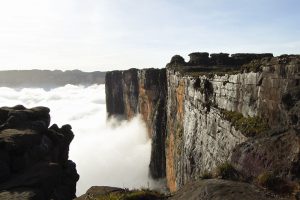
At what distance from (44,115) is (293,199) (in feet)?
62.1

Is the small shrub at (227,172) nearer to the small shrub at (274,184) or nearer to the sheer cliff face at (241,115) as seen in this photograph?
the sheer cliff face at (241,115)

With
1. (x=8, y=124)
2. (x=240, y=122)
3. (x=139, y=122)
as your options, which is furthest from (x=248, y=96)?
(x=139, y=122)

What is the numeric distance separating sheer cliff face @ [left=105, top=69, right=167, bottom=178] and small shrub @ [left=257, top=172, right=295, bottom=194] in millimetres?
36836

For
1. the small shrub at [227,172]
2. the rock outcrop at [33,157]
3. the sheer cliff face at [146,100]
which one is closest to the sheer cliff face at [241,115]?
the small shrub at [227,172]

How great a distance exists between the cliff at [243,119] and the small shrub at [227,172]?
0.17 meters

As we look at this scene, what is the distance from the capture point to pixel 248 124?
512 inches

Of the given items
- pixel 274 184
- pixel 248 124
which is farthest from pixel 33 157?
pixel 274 184

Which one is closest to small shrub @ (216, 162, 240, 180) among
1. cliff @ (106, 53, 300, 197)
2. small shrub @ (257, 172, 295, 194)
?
cliff @ (106, 53, 300, 197)

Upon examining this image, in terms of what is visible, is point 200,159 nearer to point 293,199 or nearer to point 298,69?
point 298,69

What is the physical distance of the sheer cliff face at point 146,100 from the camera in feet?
150

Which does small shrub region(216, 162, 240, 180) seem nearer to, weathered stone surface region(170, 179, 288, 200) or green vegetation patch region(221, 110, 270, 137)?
weathered stone surface region(170, 179, 288, 200)

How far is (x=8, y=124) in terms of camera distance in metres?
20.2

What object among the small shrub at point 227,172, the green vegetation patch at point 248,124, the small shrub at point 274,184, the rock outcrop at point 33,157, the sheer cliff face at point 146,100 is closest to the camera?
the small shrub at point 274,184

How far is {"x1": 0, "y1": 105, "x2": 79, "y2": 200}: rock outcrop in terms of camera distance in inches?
578
